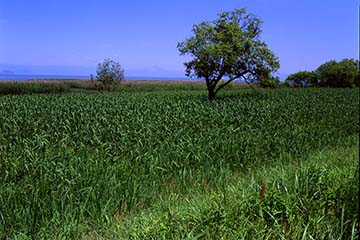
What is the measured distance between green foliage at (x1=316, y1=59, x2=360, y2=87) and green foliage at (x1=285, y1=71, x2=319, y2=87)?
429 mm

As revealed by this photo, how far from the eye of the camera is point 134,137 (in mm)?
5707

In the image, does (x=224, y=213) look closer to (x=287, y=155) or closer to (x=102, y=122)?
(x=287, y=155)

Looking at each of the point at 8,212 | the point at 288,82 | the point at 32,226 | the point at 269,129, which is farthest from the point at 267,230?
the point at 288,82

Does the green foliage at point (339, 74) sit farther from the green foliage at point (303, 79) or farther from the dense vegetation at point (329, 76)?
the green foliage at point (303, 79)

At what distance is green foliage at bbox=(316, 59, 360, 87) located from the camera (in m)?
26.8

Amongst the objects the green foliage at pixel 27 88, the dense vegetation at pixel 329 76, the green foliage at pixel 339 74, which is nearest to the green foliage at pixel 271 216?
the green foliage at pixel 27 88

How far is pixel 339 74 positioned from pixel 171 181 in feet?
83.1

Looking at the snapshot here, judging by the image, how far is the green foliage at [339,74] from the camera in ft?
87.8

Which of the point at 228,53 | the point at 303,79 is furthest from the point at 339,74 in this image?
the point at 228,53

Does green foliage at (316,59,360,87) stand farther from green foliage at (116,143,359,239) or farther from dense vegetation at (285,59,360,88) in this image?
green foliage at (116,143,359,239)

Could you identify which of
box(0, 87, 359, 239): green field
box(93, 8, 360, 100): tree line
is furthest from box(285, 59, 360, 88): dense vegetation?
box(0, 87, 359, 239): green field

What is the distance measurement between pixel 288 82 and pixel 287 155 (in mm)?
23303

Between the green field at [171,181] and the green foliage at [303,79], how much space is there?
20.8 metres

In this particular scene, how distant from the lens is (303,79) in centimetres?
2773
